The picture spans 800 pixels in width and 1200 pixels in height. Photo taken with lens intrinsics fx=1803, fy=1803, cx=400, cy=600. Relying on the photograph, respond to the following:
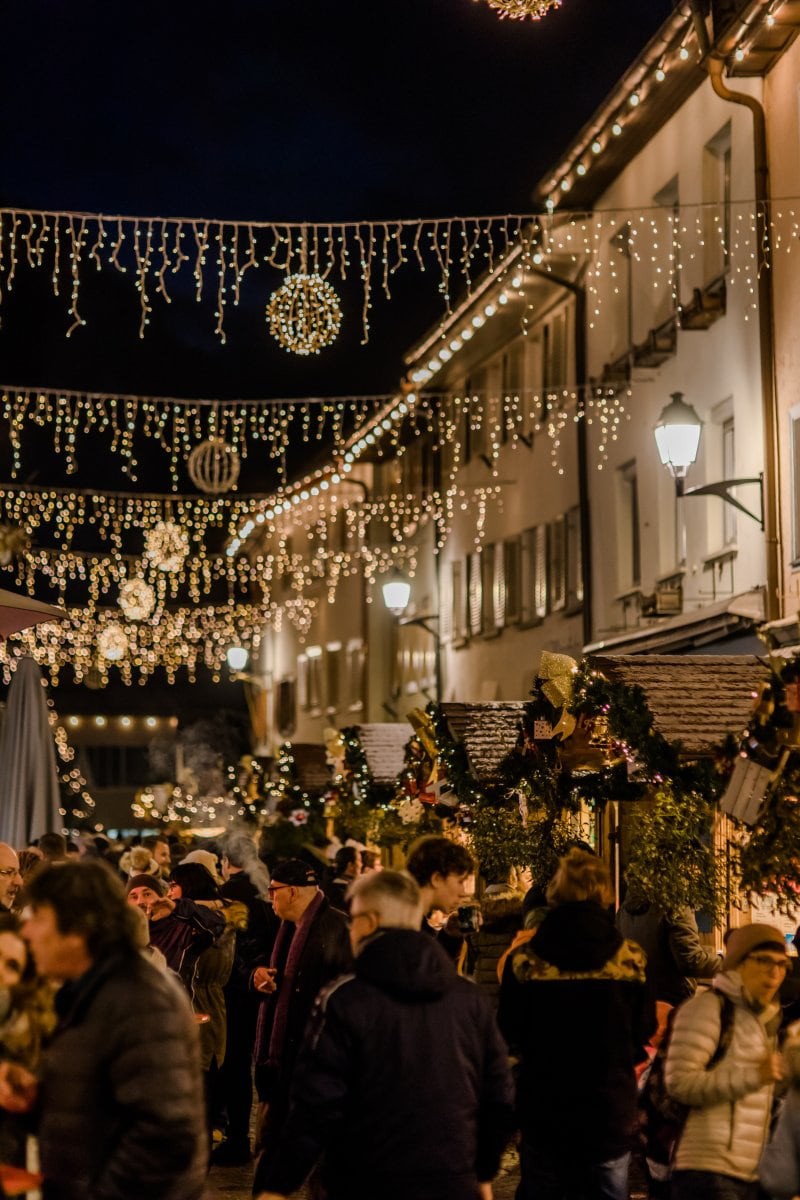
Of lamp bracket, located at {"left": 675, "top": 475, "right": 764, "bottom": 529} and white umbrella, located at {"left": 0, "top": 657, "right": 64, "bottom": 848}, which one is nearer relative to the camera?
lamp bracket, located at {"left": 675, "top": 475, "right": 764, "bottom": 529}

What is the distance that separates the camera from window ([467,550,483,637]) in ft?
106

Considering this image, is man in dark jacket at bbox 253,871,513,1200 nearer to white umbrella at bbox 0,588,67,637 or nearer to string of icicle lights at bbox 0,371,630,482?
white umbrella at bbox 0,588,67,637

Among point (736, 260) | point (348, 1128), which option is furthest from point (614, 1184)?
point (736, 260)

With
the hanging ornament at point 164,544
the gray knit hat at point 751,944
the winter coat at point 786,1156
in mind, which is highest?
the hanging ornament at point 164,544

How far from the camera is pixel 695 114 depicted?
20672 mm

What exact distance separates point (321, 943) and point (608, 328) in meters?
17.0

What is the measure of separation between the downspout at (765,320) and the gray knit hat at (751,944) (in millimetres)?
11119

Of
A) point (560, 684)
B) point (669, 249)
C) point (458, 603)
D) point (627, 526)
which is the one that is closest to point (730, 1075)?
point (560, 684)

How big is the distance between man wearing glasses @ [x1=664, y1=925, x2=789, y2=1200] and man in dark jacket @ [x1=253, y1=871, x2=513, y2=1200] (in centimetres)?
116

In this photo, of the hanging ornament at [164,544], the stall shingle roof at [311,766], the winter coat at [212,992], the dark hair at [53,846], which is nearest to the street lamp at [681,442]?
the dark hair at [53,846]

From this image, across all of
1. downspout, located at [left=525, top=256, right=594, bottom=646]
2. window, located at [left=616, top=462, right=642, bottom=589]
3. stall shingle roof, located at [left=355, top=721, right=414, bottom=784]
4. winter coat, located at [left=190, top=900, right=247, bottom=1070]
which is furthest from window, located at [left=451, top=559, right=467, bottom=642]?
winter coat, located at [left=190, top=900, right=247, bottom=1070]

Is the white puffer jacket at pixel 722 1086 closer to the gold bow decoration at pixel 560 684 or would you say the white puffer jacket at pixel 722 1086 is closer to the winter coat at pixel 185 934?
the winter coat at pixel 185 934

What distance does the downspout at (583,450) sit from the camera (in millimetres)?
25453

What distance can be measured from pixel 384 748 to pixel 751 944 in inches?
684
